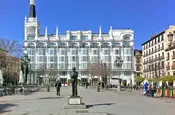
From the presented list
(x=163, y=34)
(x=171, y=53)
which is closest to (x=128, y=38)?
(x=163, y=34)

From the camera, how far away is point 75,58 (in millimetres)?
128625

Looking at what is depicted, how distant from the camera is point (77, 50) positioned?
129m

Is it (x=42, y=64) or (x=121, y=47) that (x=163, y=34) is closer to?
(x=121, y=47)

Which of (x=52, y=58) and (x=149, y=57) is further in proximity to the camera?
(x=52, y=58)

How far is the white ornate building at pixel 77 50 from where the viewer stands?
420 feet

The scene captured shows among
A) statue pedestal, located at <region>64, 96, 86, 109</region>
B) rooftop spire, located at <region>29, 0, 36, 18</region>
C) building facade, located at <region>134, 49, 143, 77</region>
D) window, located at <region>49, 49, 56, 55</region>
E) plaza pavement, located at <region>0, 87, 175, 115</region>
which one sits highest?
rooftop spire, located at <region>29, 0, 36, 18</region>

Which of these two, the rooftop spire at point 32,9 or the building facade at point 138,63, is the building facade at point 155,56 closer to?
the building facade at point 138,63

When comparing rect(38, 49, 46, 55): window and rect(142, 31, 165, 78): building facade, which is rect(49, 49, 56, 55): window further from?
rect(142, 31, 165, 78): building facade

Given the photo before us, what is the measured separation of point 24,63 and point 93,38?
315 feet

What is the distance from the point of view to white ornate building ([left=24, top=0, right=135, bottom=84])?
128125mm

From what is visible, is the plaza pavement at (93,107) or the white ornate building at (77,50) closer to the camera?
the plaza pavement at (93,107)

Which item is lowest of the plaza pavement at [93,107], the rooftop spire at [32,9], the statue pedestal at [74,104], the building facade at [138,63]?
the plaza pavement at [93,107]

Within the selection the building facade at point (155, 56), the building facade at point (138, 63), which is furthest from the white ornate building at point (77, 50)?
the building facade at point (155, 56)

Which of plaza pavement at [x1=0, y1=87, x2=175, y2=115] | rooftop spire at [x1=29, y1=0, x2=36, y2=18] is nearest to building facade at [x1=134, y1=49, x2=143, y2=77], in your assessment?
rooftop spire at [x1=29, y1=0, x2=36, y2=18]
